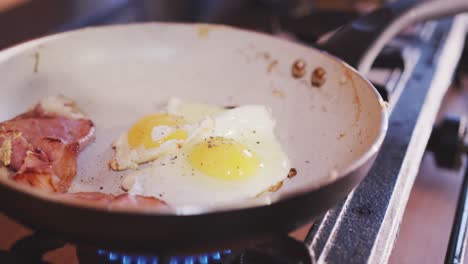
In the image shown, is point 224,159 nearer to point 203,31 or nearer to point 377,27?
point 203,31

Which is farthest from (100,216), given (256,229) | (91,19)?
(91,19)

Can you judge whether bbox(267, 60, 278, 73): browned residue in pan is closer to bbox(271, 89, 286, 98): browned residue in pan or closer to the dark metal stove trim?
bbox(271, 89, 286, 98): browned residue in pan

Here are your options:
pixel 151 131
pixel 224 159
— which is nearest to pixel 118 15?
pixel 151 131

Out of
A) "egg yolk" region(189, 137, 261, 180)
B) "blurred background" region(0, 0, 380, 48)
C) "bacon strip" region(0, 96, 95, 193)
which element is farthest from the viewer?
"blurred background" region(0, 0, 380, 48)

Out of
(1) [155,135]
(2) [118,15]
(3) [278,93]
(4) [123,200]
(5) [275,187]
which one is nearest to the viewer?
(4) [123,200]

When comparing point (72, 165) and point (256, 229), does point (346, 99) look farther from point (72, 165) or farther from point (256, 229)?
point (72, 165)

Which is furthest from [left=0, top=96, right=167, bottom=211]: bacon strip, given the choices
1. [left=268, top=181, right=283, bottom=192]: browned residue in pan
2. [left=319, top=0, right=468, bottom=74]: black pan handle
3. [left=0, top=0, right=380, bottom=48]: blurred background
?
[left=0, top=0, right=380, bottom=48]: blurred background

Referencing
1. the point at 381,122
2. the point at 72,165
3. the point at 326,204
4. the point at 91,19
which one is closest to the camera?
the point at 326,204
